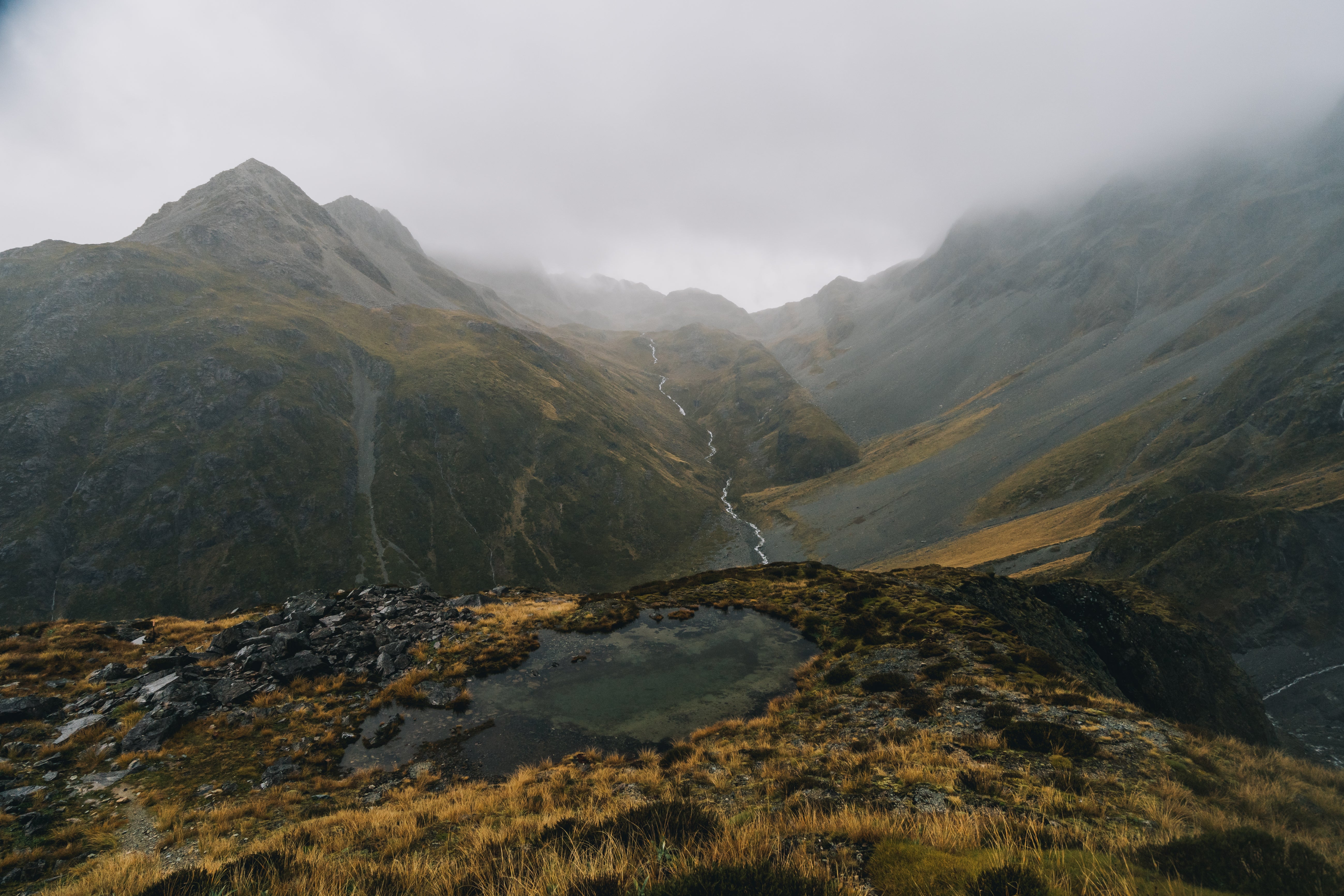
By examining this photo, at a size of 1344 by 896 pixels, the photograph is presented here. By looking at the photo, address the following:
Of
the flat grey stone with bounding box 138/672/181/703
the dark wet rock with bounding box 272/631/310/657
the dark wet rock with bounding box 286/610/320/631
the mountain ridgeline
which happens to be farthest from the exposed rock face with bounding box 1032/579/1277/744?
the mountain ridgeline

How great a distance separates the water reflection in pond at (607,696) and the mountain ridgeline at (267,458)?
8677 cm

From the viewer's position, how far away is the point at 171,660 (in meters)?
21.6

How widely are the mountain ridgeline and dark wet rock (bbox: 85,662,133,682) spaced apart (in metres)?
87.2

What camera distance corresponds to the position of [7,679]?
19422mm

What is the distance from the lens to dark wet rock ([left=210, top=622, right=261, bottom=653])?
23.8m

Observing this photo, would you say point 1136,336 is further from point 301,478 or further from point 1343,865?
point 301,478

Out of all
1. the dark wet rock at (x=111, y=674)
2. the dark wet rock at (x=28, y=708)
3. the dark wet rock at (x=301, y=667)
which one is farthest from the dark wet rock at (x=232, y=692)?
the dark wet rock at (x=28, y=708)

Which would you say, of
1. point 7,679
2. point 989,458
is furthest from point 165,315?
point 989,458

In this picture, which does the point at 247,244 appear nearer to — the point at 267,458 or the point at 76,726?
the point at 267,458

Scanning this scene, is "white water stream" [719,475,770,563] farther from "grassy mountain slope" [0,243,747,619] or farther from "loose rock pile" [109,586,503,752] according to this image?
"loose rock pile" [109,586,503,752]

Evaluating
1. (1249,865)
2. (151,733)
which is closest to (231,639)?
(151,733)

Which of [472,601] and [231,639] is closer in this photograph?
[231,639]

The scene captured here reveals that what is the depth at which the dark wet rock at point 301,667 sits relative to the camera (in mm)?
21984

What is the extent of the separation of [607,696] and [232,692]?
15962mm
